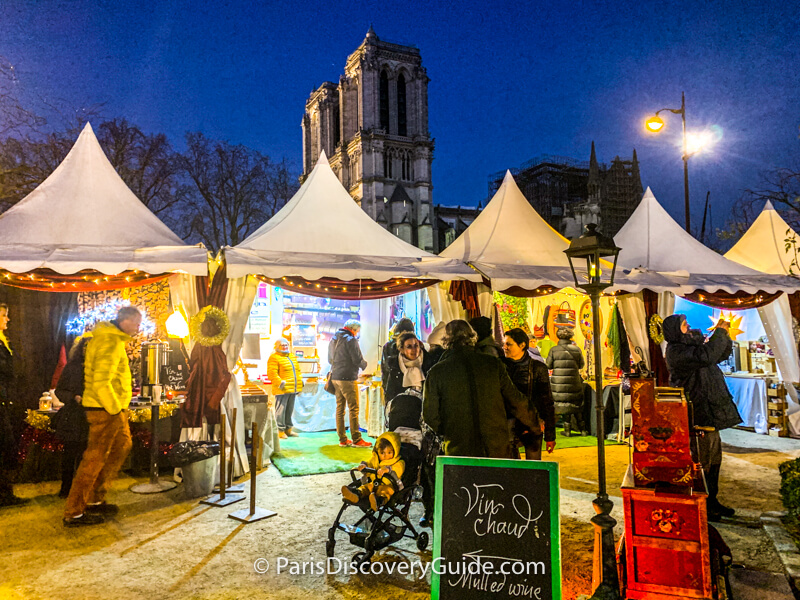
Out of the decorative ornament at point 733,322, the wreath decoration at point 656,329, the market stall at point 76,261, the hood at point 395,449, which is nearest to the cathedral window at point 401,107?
the decorative ornament at point 733,322

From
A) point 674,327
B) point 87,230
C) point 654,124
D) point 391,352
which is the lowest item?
point 391,352

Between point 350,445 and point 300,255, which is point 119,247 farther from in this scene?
point 350,445

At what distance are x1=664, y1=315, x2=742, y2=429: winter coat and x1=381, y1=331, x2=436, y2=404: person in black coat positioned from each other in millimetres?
2312

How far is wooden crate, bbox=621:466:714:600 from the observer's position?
2795 mm

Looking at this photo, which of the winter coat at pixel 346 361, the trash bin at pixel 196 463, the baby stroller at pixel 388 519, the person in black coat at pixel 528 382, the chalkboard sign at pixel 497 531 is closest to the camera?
the chalkboard sign at pixel 497 531

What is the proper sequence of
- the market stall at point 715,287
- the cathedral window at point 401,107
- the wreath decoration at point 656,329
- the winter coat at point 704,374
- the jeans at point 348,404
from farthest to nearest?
1. the cathedral window at point 401,107
2. the wreath decoration at point 656,329
3. the market stall at point 715,287
4. the jeans at point 348,404
5. the winter coat at point 704,374

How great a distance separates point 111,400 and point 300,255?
106 inches

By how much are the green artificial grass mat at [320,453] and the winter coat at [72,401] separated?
230 centimetres

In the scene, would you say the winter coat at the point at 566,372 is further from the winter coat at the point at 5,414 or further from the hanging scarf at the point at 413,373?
the winter coat at the point at 5,414

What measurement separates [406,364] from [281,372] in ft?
10.8

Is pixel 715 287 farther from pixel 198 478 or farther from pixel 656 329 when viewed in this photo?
pixel 198 478

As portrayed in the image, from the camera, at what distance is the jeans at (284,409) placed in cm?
870

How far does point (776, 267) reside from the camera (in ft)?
32.5

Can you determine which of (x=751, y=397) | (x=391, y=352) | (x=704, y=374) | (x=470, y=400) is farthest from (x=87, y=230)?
(x=751, y=397)
